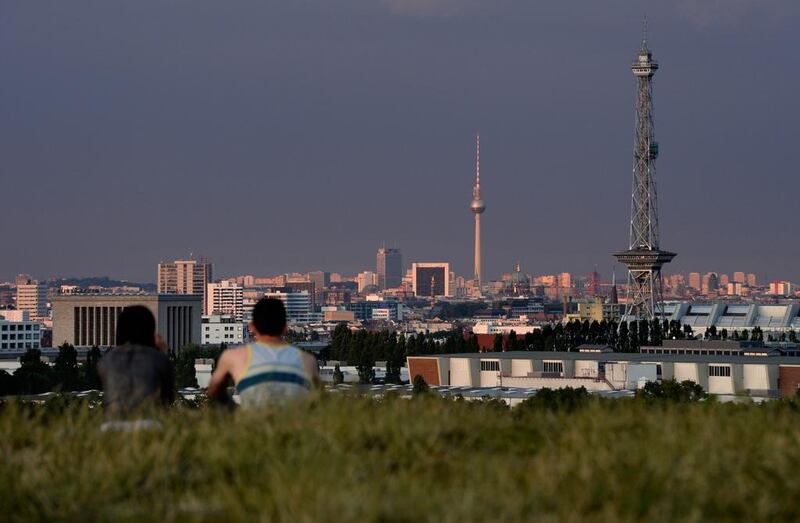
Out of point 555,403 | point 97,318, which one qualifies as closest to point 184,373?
point 97,318

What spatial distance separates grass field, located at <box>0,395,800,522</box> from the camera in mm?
8484

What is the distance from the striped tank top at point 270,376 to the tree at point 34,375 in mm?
57371

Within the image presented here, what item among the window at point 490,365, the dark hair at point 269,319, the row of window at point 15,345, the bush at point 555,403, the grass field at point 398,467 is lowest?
the grass field at point 398,467

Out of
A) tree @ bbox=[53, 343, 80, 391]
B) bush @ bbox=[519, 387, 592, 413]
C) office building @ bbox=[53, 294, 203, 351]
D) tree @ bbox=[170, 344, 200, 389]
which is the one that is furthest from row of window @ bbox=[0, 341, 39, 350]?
bush @ bbox=[519, 387, 592, 413]

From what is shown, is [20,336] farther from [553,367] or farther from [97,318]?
[553,367]

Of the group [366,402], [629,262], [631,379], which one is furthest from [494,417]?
[629,262]

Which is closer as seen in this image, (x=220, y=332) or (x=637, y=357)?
(x=637, y=357)

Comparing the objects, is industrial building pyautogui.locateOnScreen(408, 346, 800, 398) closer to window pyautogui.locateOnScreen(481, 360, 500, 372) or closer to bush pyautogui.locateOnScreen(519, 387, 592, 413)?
window pyautogui.locateOnScreen(481, 360, 500, 372)

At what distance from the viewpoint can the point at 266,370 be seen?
11.3 metres

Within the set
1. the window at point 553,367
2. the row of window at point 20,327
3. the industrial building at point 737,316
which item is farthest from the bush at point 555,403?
the row of window at point 20,327

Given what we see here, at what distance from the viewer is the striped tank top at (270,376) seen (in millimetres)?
11289

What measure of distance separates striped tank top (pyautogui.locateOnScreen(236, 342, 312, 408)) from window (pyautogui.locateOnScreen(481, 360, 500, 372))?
67.2 meters

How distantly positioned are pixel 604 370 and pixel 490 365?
5.83m

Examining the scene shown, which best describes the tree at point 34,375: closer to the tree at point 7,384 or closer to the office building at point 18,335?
the tree at point 7,384
